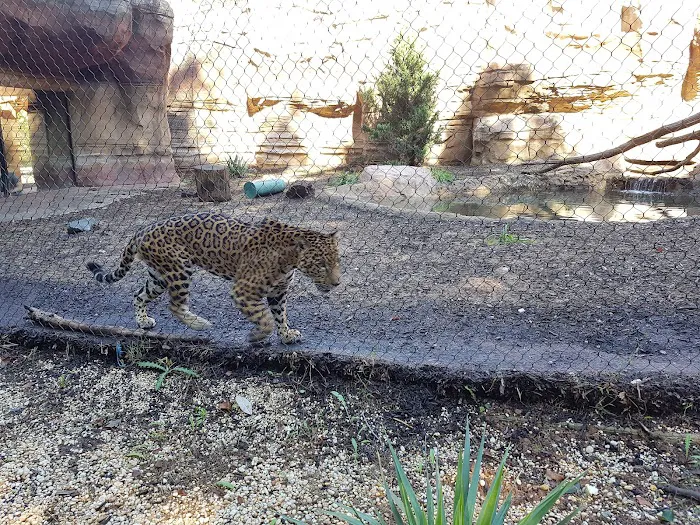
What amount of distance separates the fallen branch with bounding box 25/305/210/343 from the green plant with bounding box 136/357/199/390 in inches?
6.2

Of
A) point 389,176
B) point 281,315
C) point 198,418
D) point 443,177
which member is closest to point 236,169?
point 389,176

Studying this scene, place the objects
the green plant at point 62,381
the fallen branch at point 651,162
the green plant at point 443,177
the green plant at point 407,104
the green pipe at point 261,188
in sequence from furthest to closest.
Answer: the green plant at point 407,104 → the fallen branch at point 651,162 → the green plant at point 443,177 → the green pipe at point 261,188 → the green plant at point 62,381

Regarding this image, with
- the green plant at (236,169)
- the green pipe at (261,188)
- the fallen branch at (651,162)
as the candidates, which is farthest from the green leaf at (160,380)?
the fallen branch at (651,162)

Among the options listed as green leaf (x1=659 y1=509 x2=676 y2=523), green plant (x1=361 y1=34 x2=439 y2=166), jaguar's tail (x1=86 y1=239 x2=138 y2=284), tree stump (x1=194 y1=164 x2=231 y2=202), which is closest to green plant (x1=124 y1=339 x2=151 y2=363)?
jaguar's tail (x1=86 y1=239 x2=138 y2=284)

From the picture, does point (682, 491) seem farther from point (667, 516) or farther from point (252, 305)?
point (252, 305)

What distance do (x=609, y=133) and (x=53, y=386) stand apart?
1290cm

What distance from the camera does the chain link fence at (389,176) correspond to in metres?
3.79

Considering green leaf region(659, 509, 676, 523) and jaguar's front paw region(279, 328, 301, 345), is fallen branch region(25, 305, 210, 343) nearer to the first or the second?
jaguar's front paw region(279, 328, 301, 345)

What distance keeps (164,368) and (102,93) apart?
8.98 m

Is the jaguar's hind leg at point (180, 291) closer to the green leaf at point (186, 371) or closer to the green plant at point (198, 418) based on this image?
the green leaf at point (186, 371)

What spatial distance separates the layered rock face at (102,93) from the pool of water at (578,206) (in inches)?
238

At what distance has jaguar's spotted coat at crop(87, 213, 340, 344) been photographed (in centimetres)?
315

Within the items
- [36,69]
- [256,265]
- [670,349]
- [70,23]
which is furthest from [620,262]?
[36,69]

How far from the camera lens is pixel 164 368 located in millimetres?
3326
